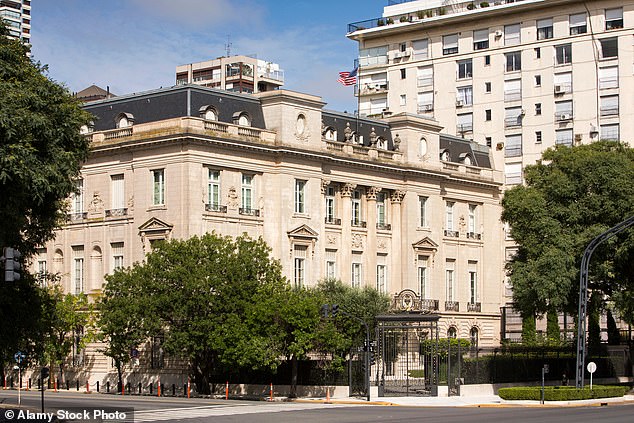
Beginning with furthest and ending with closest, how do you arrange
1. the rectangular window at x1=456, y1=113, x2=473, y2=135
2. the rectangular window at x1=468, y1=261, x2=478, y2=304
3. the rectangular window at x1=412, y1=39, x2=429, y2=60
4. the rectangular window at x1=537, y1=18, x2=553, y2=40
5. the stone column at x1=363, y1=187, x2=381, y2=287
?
the rectangular window at x1=412, y1=39, x2=429, y2=60, the rectangular window at x1=456, y1=113, x2=473, y2=135, the rectangular window at x1=537, y1=18, x2=553, y2=40, the rectangular window at x1=468, y1=261, x2=478, y2=304, the stone column at x1=363, y1=187, x2=381, y2=287

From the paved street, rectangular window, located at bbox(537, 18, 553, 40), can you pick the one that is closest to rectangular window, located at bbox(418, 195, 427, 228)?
rectangular window, located at bbox(537, 18, 553, 40)

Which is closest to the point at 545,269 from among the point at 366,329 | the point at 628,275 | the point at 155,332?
the point at 628,275

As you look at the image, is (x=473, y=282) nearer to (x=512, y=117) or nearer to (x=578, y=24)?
(x=512, y=117)

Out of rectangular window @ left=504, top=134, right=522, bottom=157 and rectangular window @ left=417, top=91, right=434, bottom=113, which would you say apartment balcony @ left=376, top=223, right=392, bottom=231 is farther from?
rectangular window @ left=417, top=91, right=434, bottom=113

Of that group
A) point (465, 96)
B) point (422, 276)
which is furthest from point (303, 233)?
point (465, 96)

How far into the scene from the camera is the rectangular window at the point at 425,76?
108 meters

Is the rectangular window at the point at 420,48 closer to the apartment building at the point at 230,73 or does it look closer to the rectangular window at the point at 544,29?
the rectangular window at the point at 544,29

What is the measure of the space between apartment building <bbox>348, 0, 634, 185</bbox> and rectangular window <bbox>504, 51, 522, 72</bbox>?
0.27ft

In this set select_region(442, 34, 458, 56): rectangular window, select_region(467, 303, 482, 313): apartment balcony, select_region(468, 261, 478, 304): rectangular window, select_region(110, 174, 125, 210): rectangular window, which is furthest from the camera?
select_region(442, 34, 458, 56): rectangular window

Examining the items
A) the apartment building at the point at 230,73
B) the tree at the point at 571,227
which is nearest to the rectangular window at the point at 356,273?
the tree at the point at 571,227

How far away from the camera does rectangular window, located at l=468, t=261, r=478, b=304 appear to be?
308 ft

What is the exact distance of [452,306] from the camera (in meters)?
90.5

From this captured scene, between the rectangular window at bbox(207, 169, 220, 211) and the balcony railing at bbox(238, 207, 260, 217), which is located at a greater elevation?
the rectangular window at bbox(207, 169, 220, 211)

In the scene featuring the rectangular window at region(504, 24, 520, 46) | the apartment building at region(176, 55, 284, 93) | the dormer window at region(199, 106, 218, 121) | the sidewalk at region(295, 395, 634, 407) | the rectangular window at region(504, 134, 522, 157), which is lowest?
the sidewalk at region(295, 395, 634, 407)
